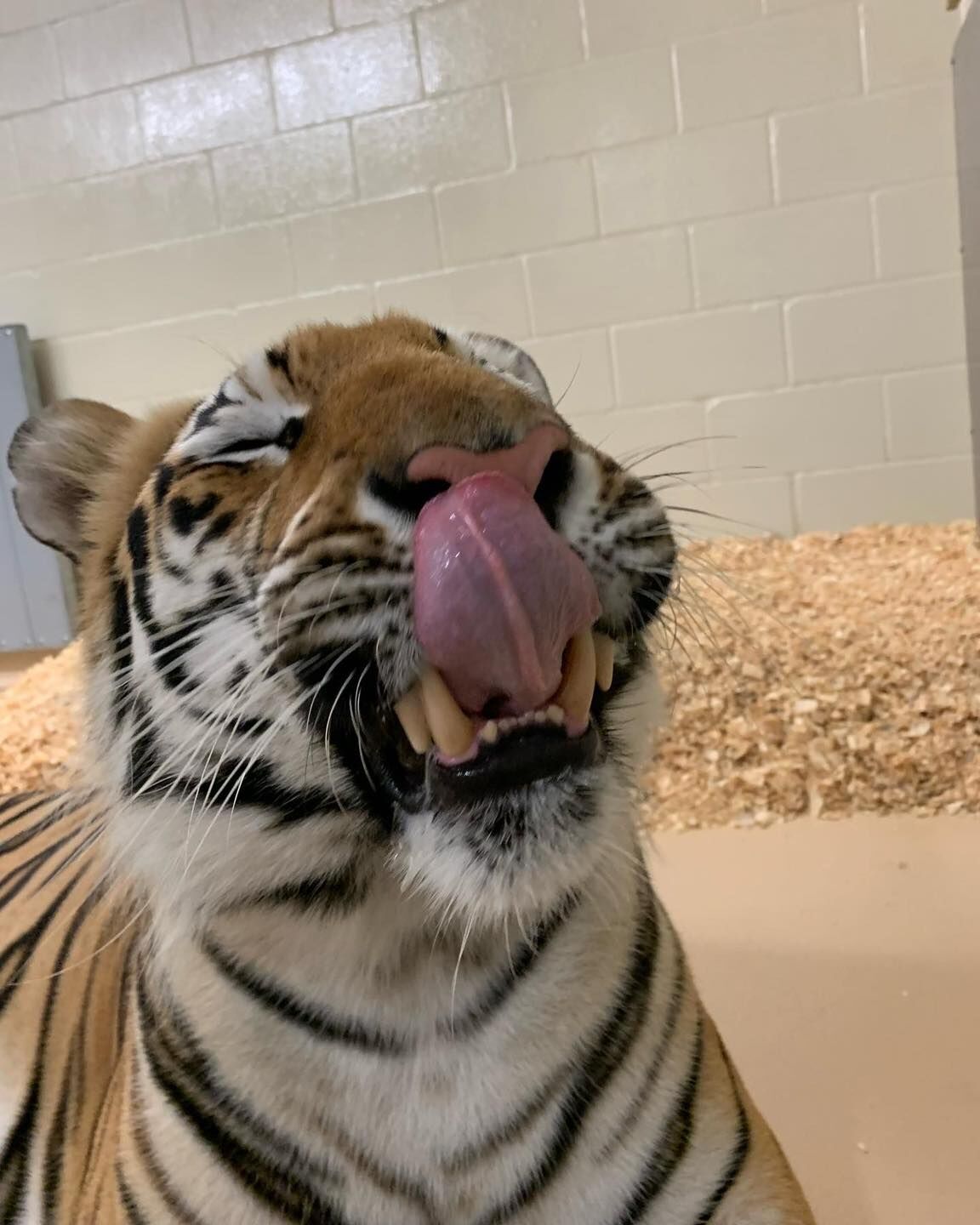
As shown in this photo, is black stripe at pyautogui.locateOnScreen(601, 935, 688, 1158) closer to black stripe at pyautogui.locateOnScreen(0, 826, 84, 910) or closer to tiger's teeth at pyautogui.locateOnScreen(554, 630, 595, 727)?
tiger's teeth at pyautogui.locateOnScreen(554, 630, 595, 727)

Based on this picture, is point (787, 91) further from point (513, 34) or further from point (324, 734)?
point (324, 734)

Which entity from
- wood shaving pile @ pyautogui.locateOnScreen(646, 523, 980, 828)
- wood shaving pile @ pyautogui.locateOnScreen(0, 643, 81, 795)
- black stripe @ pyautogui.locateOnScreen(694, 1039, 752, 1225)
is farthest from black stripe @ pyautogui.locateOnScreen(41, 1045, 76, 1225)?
wood shaving pile @ pyautogui.locateOnScreen(0, 643, 81, 795)

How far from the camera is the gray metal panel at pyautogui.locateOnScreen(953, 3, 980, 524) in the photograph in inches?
89.0

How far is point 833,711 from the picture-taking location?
1.98m

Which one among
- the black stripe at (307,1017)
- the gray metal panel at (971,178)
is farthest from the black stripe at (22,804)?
the gray metal panel at (971,178)

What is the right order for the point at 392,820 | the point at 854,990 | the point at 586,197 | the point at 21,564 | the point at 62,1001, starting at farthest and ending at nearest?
the point at 21,564 < the point at 586,197 < the point at 854,990 < the point at 62,1001 < the point at 392,820

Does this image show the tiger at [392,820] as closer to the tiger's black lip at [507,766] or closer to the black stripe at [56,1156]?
the tiger's black lip at [507,766]

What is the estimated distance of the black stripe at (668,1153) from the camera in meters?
0.76

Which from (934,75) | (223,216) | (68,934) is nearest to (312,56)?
→ (223,216)

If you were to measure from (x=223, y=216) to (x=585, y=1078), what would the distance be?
276 centimetres

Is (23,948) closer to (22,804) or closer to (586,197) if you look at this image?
(22,804)

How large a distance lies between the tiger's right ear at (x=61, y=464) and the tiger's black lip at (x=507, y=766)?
567mm

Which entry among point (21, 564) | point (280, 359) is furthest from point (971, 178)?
point (21, 564)

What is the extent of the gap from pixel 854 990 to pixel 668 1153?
0.68m
